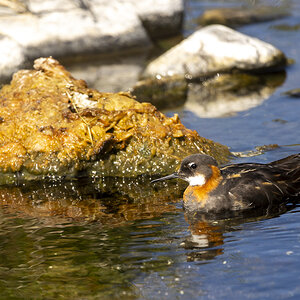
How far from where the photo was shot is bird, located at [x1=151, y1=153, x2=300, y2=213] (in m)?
7.58

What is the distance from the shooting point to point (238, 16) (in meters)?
19.7

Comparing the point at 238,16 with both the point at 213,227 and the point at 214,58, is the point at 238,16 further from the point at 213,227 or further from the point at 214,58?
the point at 213,227

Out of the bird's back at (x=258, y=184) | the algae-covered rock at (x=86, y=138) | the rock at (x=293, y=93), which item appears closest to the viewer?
the bird's back at (x=258, y=184)

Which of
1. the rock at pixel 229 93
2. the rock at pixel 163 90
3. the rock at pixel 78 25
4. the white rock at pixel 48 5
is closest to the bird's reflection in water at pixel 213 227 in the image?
the rock at pixel 229 93

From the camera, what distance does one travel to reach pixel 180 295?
18.3 ft

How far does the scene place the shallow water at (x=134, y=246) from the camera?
571cm

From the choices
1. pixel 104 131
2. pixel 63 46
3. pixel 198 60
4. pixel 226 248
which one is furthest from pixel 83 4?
pixel 226 248

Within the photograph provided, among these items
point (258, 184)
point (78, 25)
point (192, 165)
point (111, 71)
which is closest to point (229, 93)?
point (111, 71)

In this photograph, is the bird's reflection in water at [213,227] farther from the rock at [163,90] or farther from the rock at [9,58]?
the rock at [9,58]

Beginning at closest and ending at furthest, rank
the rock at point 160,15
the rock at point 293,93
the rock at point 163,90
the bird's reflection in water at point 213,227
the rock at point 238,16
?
the bird's reflection in water at point 213,227 → the rock at point 293,93 → the rock at point 163,90 → the rock at point 160,15 → the rock at point 238,16

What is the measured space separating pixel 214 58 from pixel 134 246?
837 centimetres

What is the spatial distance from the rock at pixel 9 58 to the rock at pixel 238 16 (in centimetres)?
762

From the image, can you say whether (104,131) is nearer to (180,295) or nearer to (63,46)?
(180,295)

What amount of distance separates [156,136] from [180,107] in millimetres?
3551
